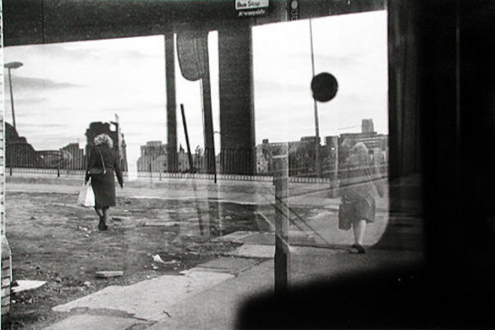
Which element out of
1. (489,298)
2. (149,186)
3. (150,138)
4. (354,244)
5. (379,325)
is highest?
(150,138)

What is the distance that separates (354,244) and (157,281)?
0.93 metres

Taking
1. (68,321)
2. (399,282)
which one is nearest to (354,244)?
(399,282)

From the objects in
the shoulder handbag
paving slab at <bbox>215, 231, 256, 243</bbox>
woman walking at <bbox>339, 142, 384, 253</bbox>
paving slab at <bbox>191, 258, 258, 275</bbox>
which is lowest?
paving slab at <bbox>191, 258, 258, 275</bbox>

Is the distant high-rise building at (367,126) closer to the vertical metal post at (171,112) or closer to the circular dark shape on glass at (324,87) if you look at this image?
the circular dark shape on glass at (324,87)

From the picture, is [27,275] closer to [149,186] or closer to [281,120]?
[149,186]

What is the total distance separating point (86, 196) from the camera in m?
2.69

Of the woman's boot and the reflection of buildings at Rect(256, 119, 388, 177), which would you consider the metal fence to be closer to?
the reflection of buildings at Rect(256, 119, 388, 177)

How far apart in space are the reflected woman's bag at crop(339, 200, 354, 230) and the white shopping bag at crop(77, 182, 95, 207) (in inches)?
47.3

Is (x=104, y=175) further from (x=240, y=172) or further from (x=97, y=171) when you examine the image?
(x=240, y=172)

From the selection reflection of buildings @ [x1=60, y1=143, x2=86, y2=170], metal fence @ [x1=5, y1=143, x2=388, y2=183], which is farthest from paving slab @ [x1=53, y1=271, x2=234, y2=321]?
reflection of buildings @ [x1=60, y1=143, x2=86, y2=170]

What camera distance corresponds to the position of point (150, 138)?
2600mm

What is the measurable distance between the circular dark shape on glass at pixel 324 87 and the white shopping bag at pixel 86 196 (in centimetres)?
118

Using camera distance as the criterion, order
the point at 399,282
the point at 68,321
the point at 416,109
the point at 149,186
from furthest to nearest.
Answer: the point at 149,186, the point at 68,321, the point at 399,282, the point at 416,109

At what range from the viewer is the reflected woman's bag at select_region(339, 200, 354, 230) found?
2457 mm
